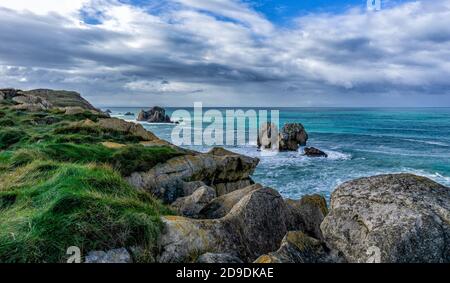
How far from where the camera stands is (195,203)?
33.0 feet

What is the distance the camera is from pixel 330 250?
247 inches

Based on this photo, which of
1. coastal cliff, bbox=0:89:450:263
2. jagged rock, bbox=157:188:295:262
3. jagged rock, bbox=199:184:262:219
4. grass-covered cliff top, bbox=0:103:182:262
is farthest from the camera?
jagged rock, bbox=199:184:262:219

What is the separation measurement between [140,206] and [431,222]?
5171mm

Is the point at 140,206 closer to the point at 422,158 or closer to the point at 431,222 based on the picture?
the point at 431,222

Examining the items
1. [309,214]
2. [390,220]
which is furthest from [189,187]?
[390,220]

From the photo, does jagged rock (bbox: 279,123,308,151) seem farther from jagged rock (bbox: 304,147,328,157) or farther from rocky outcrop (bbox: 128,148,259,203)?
rocky outcrop (bbox: 128,148,259,203)

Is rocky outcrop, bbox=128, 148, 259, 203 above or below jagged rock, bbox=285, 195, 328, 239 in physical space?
below

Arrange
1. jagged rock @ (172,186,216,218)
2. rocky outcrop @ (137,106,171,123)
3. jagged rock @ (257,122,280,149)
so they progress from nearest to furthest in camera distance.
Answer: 1. jagged rock @ (172,186,216,218)
2. jagged rock @ (257,122,280,149)
3. rocky outcrop @ (137,106,171,123)

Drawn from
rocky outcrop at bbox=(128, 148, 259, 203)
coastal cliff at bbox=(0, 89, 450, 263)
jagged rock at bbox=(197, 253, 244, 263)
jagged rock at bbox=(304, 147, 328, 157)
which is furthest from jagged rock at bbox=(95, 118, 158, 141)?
jagged rock at bbox=(304, 147, 328, 157)

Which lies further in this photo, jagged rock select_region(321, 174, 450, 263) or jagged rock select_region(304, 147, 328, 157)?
jagged rock select_region(304, 147, 328, 157)

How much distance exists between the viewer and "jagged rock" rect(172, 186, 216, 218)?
9545mm

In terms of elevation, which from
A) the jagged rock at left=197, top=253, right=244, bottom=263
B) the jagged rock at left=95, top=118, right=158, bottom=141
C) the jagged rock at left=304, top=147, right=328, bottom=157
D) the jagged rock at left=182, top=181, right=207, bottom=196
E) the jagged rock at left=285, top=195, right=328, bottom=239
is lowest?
the jagged rock at left=304, top=147, right=328, bottom=157

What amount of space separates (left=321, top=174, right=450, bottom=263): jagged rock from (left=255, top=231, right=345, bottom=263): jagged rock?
22 cm
